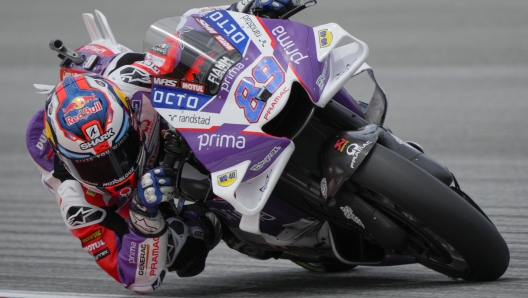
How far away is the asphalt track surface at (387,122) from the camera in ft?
13.5

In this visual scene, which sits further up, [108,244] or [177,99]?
[177,99]

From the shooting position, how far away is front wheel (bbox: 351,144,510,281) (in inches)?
117

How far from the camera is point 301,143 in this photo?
333 centimetres

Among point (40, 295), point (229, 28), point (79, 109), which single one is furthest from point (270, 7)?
point (40, 295)

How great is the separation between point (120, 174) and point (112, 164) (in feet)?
0.19

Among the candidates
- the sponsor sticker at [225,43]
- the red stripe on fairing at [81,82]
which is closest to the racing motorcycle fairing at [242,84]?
the sponsor sticker at [225,43]

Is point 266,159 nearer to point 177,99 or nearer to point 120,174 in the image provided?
point 177,99

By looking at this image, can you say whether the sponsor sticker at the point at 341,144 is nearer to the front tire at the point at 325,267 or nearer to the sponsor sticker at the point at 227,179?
the sponsor sticker at the point at 227,179

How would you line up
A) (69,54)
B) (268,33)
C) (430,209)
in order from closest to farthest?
(430,209) → (268,33) → (69,54)

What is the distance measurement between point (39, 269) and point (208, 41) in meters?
A: 2.15

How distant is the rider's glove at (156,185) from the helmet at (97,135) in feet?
0.51

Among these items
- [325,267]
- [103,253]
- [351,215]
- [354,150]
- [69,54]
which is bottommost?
[325,267]

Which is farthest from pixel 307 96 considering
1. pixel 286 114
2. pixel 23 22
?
pixel 23 22

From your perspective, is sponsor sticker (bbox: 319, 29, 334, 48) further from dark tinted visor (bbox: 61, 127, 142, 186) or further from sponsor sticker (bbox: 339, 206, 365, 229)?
dark tinted visor (bbox: 61, 127, 142, 186)
